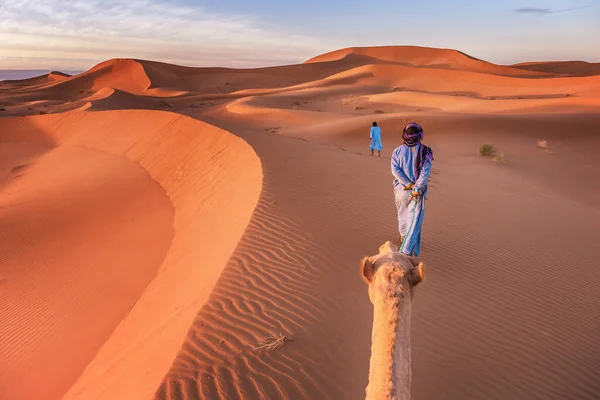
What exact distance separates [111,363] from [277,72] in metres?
82.9

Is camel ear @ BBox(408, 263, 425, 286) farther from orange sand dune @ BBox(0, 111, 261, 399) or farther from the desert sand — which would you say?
orange sand dune @ BBox(0, 111, 261, 399)

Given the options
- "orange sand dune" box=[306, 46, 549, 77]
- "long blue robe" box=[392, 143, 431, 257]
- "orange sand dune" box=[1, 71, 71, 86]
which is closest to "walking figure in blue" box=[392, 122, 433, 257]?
"long blue robe" box=[392, 143, 431, 257]

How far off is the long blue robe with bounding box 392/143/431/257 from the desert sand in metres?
0.81

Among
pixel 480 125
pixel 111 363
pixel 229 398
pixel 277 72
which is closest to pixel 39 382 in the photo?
pixel 111 363

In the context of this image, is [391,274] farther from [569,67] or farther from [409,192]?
[569,67]

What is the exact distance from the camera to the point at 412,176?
5863mm

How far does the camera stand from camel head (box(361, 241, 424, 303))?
216cm

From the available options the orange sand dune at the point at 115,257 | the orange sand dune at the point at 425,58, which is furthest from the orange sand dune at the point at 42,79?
the orange sand dune at the point at 115,257

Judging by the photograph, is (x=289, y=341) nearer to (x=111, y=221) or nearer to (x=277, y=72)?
(x=111, y=221)

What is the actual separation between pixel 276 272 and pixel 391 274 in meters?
→ 3.89

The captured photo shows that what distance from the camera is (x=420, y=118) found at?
76.9 ft

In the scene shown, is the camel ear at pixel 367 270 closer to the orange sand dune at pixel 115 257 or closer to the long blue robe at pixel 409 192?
the orange sand dune at pixel 115 257

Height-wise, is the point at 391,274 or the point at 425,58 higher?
the point at 425,58

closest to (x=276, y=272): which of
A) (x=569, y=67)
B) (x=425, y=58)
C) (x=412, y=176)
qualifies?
(x=412, y=176)
